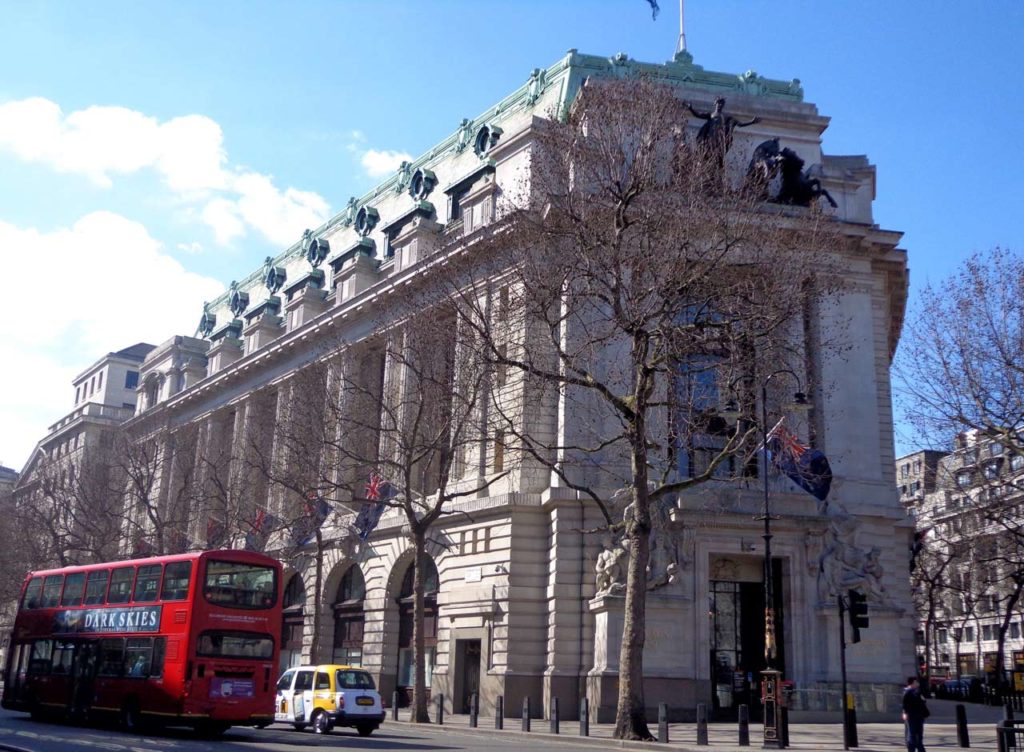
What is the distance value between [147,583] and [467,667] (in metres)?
15.5

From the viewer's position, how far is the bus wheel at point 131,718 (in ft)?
77.4

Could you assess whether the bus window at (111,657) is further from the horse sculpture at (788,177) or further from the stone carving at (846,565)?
the horse sculpture at (788,177)

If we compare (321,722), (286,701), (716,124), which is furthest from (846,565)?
(286,701)

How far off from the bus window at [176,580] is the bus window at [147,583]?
341mm

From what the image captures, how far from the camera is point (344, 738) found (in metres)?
24.1

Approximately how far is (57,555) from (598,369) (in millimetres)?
36817

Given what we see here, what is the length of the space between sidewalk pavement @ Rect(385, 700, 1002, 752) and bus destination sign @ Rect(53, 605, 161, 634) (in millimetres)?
9006

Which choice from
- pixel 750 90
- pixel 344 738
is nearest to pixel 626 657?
pixel 344 738

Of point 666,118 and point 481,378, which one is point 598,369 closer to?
point 481,378

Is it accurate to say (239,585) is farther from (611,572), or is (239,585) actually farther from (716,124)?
(716,124)

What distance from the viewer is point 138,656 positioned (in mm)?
23766

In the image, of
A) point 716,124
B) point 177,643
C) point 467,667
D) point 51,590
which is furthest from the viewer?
point 467,667

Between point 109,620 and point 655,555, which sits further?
point 655,555

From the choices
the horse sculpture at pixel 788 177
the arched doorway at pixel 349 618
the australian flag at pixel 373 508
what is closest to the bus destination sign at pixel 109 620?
the australian flag at pixel 373 508
